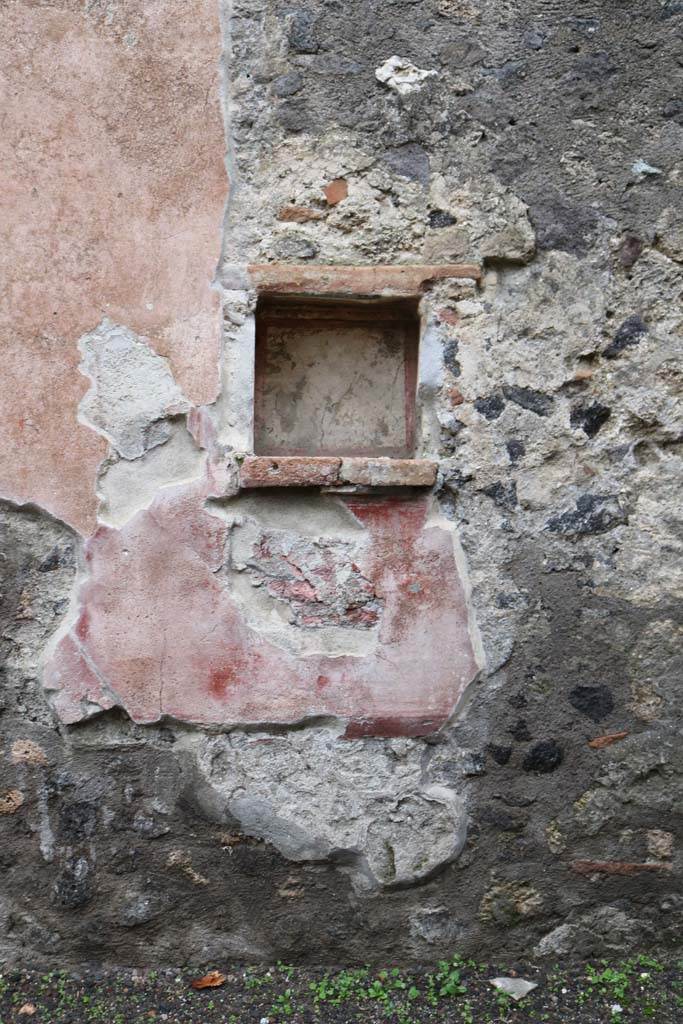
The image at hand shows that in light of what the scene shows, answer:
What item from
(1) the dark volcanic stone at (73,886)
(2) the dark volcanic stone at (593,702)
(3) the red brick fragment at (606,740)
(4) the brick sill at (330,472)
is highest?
(4) the brick sill at (330,472)

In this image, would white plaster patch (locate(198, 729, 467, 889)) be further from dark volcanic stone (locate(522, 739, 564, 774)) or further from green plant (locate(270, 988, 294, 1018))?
green plant (locate(270, 988, 294, 1018))

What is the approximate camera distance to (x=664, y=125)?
2.43 m

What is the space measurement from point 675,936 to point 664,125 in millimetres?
2146

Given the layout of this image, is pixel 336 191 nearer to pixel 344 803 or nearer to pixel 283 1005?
pixel 344 803

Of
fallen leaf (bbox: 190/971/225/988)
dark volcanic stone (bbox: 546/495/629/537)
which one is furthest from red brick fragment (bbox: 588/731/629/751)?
fallen leaf (bbox: 190/971/225/988)

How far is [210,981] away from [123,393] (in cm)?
152

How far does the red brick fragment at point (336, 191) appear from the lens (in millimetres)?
2414

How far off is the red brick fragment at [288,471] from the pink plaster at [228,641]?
102 mm

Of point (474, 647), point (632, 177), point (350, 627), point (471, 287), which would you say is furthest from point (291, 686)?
point (632, 177)

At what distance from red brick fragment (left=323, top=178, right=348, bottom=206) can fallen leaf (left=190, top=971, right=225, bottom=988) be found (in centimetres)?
203

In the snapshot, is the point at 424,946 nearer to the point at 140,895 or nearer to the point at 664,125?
the point at 140,895

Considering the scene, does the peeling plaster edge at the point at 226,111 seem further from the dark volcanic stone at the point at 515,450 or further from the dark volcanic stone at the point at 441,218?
the dark volcanic stone at the point at 515,450

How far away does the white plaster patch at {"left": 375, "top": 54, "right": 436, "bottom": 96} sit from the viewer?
2.42 metres

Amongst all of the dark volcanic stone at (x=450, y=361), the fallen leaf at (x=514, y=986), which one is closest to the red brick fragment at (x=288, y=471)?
the dark volcanic stone at (x=450, y=361)
